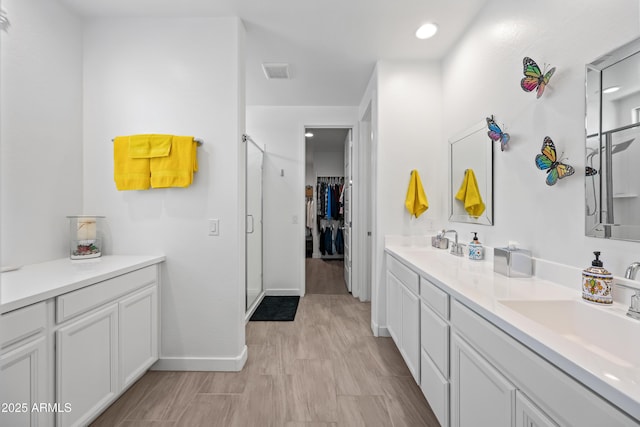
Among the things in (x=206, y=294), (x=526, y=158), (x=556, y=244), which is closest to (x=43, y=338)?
(x=206, y=294)

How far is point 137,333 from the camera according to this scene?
1782 mm

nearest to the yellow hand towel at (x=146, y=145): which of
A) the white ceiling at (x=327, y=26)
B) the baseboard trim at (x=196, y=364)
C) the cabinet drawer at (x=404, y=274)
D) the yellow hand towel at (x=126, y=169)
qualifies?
the yellow hand towel at (x=126, y=169)

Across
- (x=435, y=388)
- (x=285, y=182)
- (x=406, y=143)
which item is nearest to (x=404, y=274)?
(x=435, y=388)

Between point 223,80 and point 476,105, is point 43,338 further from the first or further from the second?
point 476,105

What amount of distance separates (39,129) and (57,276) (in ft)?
3.27

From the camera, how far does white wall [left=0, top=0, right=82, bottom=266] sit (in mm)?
1578

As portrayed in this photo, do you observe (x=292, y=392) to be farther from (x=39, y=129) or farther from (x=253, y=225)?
(x=39, y=129)

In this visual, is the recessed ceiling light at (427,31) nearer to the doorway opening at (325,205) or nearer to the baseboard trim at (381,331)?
the baseboard trim at (381,331)

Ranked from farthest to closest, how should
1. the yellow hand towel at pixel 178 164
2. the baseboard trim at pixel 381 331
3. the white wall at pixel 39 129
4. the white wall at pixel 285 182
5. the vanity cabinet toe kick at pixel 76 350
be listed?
the white wall at pixel 285 182 < the baseboard trim at pixel 381 331 < the yellow hand towel at pixel 178 164 < the white wall at pixel 39 129 < the vanity cabinet toe kick at pixel 76 350

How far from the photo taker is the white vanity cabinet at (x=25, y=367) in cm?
107

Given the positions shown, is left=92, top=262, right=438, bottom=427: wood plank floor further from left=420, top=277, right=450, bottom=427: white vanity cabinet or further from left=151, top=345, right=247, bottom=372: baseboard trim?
left=420, top=277, right=450, bottom=427: white vanity cabinet

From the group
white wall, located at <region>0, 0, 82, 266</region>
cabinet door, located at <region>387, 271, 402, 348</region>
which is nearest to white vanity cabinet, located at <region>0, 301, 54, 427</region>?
white wall, located at <region>0, 0, 82, 266</region>

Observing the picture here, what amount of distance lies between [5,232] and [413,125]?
301cm

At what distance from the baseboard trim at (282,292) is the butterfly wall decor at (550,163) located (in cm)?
308
